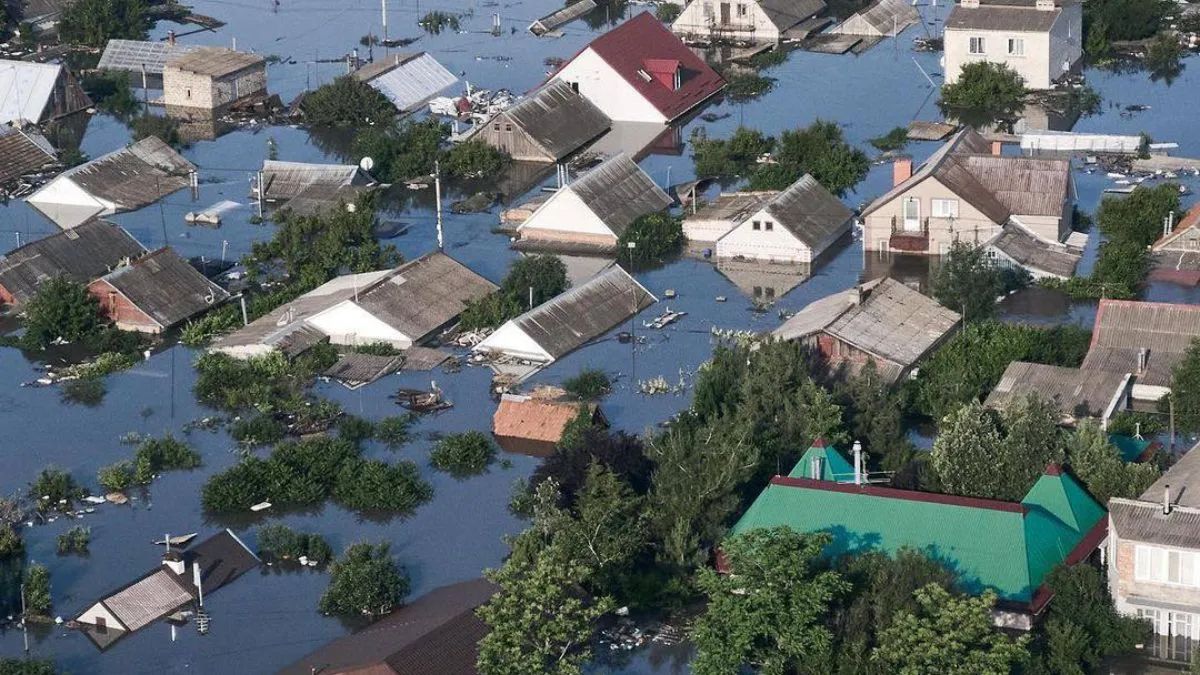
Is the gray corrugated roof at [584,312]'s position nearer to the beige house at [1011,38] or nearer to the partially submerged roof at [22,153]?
the partially submerged roof at [22,153]

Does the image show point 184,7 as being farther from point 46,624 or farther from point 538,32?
point 46,624

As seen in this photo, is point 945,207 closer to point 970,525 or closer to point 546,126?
point 546,126

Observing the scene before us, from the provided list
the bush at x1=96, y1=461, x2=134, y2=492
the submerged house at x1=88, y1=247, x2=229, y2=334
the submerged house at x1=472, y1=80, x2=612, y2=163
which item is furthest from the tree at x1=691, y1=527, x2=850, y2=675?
the submerged house at x1=472, y1=80, x2=612, y2=163

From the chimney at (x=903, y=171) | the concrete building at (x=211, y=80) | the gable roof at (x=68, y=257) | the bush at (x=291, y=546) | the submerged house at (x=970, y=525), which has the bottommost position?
the concrete building at (x=211, y=80)

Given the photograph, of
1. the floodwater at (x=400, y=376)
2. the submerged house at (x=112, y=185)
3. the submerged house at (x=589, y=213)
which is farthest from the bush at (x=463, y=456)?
the submerged house at (x=112, y=185)

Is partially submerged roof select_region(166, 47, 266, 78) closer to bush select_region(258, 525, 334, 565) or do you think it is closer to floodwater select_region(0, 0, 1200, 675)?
floodwater select_region(0, 0, 1200, 675)

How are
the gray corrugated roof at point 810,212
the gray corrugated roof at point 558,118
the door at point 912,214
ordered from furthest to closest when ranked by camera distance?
the gray corrugated roof at point 558,118 → the gray corrugated roof at point 810,212 → the door at point 912,214

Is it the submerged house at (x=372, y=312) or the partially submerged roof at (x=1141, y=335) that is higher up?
the partially submerged roof at (x=1141, y=335)
